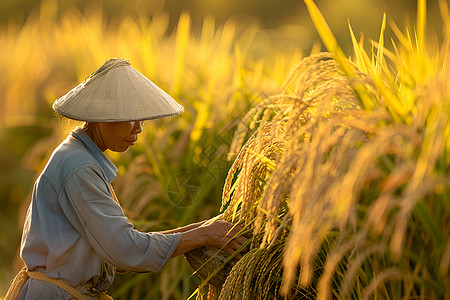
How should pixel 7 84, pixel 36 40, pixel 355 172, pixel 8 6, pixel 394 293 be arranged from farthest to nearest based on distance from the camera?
pixel 8 6, pixel 36 40, pixel 7 84, pixel 394 293, pixel 355 172

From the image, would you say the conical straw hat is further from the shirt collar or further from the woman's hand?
the woman's hand

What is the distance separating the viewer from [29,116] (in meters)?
5.33

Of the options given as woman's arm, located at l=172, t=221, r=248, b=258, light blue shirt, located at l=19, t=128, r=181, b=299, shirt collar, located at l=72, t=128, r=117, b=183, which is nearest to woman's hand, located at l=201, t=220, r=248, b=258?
woman's arm, located at l=172, t=221, r=248, b=258

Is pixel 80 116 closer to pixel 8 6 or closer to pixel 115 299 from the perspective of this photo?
pixel 115 299

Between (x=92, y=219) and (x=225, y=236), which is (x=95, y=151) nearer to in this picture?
(x=92, y=219)

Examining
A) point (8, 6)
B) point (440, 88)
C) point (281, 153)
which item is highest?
point (8, 6)

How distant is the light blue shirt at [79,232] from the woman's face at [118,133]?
0.08m

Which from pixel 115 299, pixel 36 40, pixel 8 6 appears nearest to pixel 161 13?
pixel 8 6

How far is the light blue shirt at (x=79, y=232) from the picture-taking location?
238 centimetres

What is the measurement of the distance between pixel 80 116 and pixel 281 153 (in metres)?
0.79

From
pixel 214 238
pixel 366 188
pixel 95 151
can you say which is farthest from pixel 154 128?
pixel 366 188

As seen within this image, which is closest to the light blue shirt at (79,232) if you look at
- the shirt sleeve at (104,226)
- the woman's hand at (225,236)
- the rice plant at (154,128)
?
the shirt sleeve at (104,226)

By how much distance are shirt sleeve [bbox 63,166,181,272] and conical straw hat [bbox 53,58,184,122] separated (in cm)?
22

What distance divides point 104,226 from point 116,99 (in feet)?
1.64
